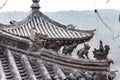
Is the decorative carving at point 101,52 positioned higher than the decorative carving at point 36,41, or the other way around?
the decorative carving at point 36,41

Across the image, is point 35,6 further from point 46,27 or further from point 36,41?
point 36,41

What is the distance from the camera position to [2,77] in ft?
28.9

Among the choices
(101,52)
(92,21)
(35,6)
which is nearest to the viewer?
(101,52)

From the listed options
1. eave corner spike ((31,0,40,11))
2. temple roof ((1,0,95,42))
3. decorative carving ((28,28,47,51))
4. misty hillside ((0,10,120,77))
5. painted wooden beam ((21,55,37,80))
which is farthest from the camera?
misty hillside ((0,10,120,77))

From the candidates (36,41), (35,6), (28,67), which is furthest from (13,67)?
(35,6)

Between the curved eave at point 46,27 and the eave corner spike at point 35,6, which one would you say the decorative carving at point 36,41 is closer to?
the curved eave at point 46,27

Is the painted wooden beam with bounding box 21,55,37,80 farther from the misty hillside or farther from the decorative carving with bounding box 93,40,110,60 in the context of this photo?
the misty hillside

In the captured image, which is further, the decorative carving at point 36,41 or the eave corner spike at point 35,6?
the eave corner spike at point 35,6

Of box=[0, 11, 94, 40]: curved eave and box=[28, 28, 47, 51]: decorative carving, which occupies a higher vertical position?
box=[0, 11, 94, 40]: curved eave

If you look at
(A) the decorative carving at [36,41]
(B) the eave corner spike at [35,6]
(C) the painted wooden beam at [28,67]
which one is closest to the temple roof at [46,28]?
(B) the eave corner spike at [35,6]

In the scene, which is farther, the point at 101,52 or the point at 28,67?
the point at 28,67

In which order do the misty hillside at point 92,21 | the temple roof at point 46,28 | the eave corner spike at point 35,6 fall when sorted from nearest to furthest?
the temple roof at point 46,28, the eave corner spike at point 35,6, the misty hillside at point 92,21

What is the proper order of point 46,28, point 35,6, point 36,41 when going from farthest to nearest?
1. point 46,28
2. point 35,6
3. point 36,41

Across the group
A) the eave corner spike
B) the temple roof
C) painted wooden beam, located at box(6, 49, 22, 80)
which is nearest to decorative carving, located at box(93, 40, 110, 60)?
painted wooden beam, located at box(6, 49, 22, 80)
